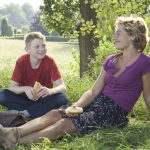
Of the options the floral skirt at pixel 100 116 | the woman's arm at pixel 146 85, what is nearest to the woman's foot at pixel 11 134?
the floral skirt at pixel 100 116

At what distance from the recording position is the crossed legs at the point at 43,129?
2.34 meters

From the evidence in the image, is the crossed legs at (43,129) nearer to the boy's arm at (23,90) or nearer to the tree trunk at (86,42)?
the boy's arm at (23,90)

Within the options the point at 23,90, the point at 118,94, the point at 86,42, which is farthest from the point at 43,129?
the point at 86,42

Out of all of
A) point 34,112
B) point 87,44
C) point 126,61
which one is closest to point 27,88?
point 34,112

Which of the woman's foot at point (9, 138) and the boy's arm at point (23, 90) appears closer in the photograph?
the woman's foot at point (9, 138)

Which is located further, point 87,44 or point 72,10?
point 72,10

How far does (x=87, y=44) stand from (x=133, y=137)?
373cm

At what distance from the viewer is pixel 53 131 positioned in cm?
244

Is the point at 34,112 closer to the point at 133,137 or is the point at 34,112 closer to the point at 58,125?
the point at 58,125

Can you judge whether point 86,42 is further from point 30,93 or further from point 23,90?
point 30,93

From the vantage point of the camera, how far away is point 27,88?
3324 mm

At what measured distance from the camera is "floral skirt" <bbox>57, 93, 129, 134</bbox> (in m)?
2.56

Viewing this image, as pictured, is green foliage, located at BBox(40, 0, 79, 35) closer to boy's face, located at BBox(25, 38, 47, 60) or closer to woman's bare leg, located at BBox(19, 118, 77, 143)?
boy's face, located at BBox(25, 38, 47, 60)

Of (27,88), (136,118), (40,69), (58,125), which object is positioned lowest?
(136,118)
